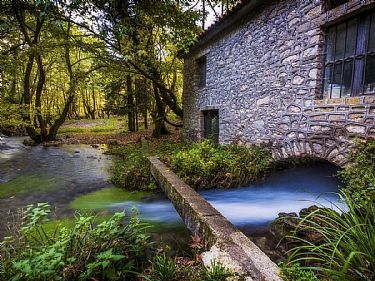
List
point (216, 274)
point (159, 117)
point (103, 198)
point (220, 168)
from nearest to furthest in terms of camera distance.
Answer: point (216, 274) < point (103, 198) < point (220, 168) < point (159, 117)

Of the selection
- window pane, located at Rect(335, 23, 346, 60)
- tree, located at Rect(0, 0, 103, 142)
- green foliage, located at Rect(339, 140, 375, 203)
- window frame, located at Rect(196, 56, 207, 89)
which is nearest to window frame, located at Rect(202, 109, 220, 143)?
window frame, located at Rect(196, 56, 207, 89)

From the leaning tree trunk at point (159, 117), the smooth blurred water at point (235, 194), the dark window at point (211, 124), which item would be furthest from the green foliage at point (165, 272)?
the leaning tree trunk at point (159, 117)

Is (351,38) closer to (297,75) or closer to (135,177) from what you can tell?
(297,75)

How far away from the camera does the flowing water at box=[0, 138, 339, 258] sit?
4656 mm

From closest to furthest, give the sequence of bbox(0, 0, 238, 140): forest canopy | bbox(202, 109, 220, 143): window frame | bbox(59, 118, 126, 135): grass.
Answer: bbox(0, 0, 238, 140): forest canopy → bbox(202, 109, 220, 143): window frame → bbox(59, 118, 126, 135): grass

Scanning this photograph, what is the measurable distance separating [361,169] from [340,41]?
2272mm

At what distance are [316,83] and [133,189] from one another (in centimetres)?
446

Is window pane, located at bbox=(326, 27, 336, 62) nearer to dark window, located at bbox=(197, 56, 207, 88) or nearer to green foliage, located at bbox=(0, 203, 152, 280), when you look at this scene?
green foliage, located at bbox=(0, 203, 152, 280)

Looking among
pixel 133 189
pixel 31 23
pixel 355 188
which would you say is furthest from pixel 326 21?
pixel 31 23

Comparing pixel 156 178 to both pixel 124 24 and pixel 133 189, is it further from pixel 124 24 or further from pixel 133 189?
pixel 124 24

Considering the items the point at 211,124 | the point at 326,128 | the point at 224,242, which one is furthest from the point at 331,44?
the point at 211,124

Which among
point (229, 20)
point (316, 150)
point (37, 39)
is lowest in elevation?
point (316, 150)

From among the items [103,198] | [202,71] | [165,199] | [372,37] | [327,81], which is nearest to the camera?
[372,37]

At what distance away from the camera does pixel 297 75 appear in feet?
17.0
